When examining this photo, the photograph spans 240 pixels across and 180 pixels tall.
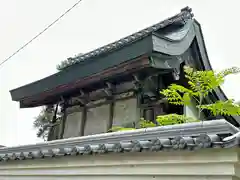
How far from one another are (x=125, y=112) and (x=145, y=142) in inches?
140

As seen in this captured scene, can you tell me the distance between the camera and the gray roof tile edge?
2.57 m

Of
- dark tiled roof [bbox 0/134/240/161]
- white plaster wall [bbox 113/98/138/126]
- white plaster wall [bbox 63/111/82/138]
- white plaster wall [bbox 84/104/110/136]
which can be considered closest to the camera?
dark tiled roof [bbox 0/134/240/161]

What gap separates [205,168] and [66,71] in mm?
4771

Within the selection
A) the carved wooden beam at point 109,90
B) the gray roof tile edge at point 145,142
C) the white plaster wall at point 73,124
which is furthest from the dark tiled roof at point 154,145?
the white plaster wall at point 73,124

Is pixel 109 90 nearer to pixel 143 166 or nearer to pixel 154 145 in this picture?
pixel 143 166

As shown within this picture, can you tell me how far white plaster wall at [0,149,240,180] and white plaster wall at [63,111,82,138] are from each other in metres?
2.99

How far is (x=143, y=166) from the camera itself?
123 inches

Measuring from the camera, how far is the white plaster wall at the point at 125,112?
6395 millimetres

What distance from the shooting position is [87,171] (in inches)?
144

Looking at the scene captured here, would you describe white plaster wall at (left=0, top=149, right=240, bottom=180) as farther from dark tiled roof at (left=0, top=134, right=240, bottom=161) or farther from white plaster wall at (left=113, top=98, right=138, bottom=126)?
white plaster wall at (left=113, top=98, right=138, bottom=126)

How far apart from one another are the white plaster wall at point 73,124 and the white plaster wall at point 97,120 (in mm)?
287

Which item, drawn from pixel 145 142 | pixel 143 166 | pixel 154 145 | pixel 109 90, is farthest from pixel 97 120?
pixel 154 145

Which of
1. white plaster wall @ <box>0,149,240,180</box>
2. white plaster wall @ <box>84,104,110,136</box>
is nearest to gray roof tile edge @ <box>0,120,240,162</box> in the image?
white plaster wall @ <box>0,149,240,180</box>

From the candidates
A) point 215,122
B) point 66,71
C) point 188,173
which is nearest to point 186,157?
point 188,173
